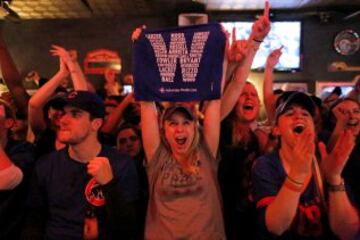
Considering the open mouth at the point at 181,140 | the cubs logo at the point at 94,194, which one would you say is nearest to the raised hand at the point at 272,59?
the open mouth at the point at 181,140

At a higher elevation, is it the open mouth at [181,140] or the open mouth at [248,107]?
the open mouth at [248,107]

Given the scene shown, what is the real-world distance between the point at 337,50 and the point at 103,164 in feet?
20.0

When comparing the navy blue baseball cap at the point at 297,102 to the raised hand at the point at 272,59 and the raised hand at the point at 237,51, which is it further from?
the raised hand at the point at 272,59

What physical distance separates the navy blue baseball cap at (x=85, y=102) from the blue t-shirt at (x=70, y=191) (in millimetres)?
247

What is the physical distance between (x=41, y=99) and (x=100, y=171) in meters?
1.08

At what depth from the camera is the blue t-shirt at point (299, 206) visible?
77.0 inches

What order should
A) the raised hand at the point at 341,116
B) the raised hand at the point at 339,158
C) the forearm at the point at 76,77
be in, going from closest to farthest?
the raised hand at the point at 339,158
the raised hand at the point at 341,116
the forearm at the point at 76,77

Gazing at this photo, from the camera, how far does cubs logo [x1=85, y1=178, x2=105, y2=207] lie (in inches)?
85.8

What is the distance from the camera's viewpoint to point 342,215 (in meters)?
1.88

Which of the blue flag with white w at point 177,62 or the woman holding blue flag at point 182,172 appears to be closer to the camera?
the woman holding blue flag at point 182,172

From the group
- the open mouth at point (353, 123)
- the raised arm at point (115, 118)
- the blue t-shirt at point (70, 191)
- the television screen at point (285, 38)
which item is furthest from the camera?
the television screen at point (285, 38)

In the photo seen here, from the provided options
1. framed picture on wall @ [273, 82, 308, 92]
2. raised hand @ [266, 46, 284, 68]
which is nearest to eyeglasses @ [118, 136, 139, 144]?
raised hand @ [266, 46, 284, 68]

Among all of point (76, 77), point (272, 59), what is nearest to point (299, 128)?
point (272, 59)

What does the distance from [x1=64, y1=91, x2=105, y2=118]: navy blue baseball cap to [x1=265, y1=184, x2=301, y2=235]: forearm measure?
1131 mm
